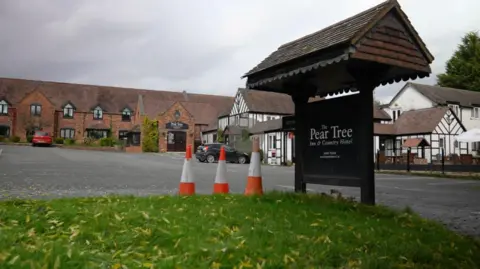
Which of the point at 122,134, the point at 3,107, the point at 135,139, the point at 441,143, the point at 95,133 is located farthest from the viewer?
the point at 122,134

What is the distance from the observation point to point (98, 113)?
209 feet

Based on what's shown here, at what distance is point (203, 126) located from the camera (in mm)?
61000

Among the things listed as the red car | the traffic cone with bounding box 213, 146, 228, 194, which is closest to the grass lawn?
the traffic cone with bounding box 213, 146, 228, 194

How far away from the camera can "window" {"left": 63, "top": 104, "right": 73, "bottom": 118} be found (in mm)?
61675

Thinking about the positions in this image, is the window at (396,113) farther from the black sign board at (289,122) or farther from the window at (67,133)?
the black sign board at (289,122)

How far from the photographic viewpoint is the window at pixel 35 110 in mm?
58888

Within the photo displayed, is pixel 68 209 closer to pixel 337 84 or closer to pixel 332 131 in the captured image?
pixel 332 131

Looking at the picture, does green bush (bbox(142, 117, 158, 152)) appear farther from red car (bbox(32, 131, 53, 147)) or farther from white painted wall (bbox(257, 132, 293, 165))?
white painted wall (bbox(257, 132, 293, 165))

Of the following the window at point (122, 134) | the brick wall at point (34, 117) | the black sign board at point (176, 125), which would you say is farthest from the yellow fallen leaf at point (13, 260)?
the window at point (122, 134)

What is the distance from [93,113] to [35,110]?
789cm

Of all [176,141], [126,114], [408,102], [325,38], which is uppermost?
[408,102]

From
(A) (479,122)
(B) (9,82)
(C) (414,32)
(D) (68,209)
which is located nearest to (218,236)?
(D) (68,209)

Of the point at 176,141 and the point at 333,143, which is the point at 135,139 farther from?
the point at 333,143

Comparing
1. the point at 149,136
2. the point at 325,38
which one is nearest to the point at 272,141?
the point at 149,136
